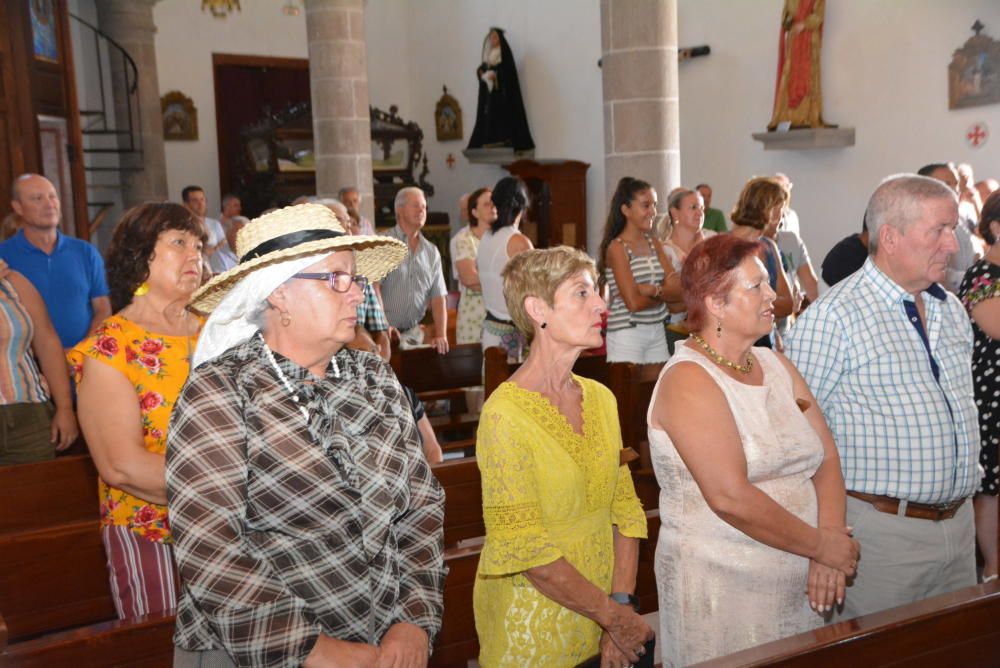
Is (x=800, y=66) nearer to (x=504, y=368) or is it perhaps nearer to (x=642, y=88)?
(x=642, y=88)

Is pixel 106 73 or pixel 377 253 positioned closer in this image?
pixel 377 253

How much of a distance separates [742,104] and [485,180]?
5.12m

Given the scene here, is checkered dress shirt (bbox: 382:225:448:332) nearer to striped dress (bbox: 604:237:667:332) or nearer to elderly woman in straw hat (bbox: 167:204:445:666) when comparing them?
striped dress (bbox: 604:237:667:332)

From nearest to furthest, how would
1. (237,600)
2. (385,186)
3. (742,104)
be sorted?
1. (237,600)
2. (742,104)
3. (385,186)

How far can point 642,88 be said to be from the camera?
297 inches

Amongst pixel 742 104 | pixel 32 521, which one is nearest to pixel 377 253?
pixel 32 521

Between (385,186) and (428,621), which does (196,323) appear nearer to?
(428,621)

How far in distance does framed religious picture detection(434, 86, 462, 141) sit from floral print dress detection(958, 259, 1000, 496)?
13480mm

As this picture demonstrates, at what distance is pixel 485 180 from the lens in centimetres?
1577

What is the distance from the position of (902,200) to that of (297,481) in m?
1.78

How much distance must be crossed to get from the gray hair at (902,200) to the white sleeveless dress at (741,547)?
0.64 metres

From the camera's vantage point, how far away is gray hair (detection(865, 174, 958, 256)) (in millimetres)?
2697

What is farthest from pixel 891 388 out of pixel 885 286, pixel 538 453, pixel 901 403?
pixel 538 453

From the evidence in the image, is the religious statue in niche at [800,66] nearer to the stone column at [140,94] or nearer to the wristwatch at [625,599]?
the stone column at [140,94]
